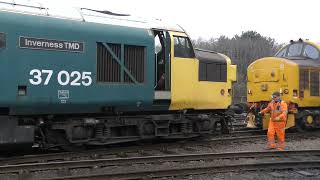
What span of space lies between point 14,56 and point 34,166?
2.25 metres

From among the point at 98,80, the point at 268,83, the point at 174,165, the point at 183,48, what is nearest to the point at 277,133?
the point at 183,48

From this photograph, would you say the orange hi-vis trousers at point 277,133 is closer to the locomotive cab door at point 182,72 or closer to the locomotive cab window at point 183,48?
the locomotive cab door at point 182,72

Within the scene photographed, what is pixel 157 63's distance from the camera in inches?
458

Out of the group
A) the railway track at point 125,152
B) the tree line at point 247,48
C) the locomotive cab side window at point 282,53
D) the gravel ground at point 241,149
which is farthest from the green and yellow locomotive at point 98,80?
the tree line at point 247,48

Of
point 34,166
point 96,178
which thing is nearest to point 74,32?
point 34,166

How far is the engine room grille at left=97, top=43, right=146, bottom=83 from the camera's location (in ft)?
33.5

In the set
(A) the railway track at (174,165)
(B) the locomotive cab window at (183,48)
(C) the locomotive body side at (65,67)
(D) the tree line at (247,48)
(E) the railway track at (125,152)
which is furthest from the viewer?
(D) the tree line at (247,48)

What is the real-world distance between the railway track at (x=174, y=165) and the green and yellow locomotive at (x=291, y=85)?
5.00 m

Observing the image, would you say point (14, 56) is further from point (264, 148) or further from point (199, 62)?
point (264, 148)

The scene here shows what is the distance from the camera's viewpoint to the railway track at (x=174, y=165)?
7852 millimetres

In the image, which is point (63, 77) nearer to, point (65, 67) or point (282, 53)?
point (65, 67)

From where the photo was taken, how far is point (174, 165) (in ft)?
29.5

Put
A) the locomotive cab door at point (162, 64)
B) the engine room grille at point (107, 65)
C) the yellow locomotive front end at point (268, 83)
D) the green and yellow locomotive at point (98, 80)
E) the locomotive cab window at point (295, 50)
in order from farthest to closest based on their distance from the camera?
1. the locomotive cab window at point (295, 50)
2. the yellow locomotive front end at point (268, 83)
3. the locomotive cab door at point (162, 64)
4. the engine room grille at point (107, 65)
5. the green and yellow locomotive at point (98, 80)

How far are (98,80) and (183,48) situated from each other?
2.73 m
